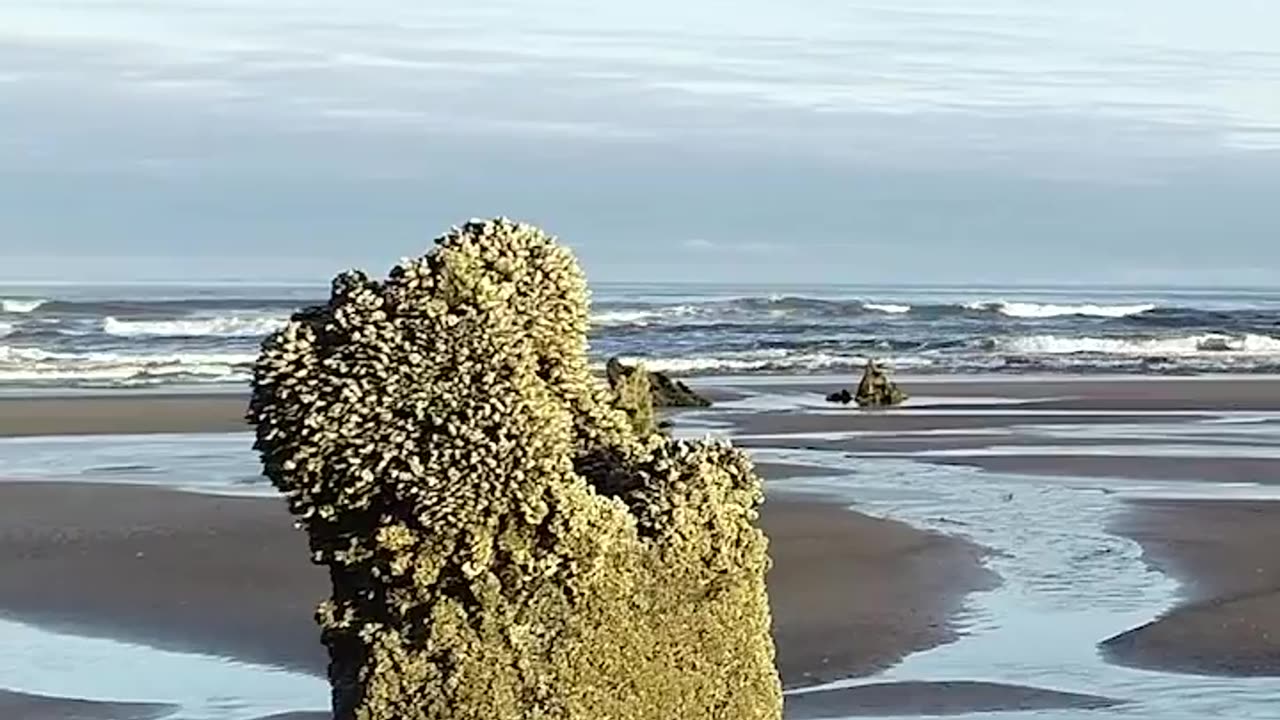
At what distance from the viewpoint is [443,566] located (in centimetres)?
371

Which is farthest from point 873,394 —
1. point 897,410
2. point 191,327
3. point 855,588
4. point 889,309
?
point 889,309

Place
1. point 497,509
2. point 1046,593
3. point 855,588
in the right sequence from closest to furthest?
point 497,509 < point 1046,593 < point 855,588

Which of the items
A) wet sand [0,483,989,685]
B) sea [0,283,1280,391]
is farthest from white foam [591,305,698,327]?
wet sand [0,483,989,685]

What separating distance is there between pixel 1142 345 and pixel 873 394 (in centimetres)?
2081

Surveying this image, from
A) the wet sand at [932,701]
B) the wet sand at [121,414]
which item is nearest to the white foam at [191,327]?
the wet sand at [121,414]

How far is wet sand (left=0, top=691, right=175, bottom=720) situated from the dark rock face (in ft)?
65.1

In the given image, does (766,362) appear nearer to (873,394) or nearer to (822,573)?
(873,394)

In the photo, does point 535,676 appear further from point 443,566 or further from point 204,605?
point 204,605

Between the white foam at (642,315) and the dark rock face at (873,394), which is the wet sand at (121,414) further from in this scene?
the white foam at (642,315)

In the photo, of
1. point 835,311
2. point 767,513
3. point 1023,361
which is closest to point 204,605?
point 767,513

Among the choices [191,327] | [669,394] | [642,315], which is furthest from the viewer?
[642,315]

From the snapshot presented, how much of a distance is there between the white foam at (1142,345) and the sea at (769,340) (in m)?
0.04

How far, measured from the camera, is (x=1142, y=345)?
48.0m

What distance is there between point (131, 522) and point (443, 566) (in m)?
12.7
